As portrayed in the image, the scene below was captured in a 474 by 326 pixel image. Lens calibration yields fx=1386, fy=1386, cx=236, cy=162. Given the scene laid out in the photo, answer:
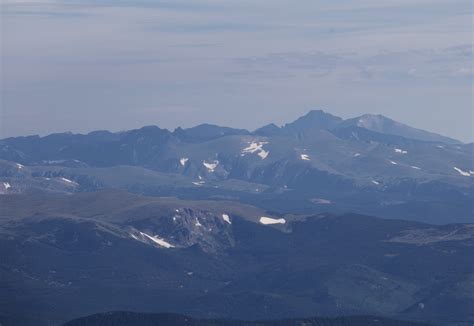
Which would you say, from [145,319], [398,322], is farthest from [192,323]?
[398,322]

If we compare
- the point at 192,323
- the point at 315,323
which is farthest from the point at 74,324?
the point at 315,323

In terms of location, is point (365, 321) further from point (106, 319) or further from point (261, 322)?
point (106, 319)

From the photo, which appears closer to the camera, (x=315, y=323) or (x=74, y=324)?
(x=74, y=324)

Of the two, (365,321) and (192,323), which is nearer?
(192,323)

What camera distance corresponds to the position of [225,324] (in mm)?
185625

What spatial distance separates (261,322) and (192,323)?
42.2 feet

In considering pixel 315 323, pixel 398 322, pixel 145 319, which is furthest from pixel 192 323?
pixel 398 322

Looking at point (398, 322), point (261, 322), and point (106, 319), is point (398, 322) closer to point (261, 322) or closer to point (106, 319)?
point (261, 322)

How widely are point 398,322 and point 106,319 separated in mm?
43876

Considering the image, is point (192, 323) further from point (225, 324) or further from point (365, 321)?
point (365, 321)

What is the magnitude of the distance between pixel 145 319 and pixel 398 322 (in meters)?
38.6

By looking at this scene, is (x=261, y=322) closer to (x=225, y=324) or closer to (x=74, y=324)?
(x=225, y=324)

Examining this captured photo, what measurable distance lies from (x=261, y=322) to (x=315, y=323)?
7.84 m

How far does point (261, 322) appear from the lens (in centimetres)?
18925
